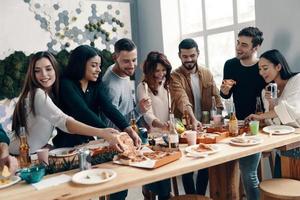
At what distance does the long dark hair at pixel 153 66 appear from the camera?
2.62m

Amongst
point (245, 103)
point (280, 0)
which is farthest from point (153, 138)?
point (280, 0)

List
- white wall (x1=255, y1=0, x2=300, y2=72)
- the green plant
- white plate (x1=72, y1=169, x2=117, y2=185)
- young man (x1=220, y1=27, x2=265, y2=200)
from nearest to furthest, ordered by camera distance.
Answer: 1. white plate (x1=72, y1=169, x2=117, y2=185)
2. young man (x1=220, y1=27, x2=265, y2=200)
3. white wall (x1=255, y1=0, x2=300, y2=72)
4. the green plant

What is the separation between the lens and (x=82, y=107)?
81.0 inches

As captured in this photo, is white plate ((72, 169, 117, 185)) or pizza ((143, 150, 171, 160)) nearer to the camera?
white plate ((72, 169, 117, 185))

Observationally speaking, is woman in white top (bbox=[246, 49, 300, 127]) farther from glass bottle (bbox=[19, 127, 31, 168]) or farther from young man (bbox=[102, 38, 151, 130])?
glass bottle (bbox=[19, 127, 31, 168])

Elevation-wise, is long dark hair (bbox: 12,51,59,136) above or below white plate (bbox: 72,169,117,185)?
above

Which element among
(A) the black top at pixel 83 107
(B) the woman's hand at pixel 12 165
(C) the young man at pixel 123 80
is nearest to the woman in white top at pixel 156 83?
(C) the young man at pixel 123 80

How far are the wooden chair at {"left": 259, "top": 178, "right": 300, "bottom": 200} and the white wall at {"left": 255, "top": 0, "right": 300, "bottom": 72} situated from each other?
→ 4.35 ft

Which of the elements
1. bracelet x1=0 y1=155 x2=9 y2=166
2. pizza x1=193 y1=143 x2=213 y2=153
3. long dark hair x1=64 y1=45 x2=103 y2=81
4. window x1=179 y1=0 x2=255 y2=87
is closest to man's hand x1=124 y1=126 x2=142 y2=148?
pizza x1=193 y1=143 x2=213 y2=153

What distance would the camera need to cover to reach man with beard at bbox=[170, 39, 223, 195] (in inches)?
110

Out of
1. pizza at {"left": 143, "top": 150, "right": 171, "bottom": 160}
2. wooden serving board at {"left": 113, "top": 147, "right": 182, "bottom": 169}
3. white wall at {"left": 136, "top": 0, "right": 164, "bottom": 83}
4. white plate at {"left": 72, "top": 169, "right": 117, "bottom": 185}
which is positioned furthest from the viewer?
white wall at {"left": 136, "top": 0, "right": 164, "bottom": 83}

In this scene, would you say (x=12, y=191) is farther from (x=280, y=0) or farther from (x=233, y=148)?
(x=280, y=0)

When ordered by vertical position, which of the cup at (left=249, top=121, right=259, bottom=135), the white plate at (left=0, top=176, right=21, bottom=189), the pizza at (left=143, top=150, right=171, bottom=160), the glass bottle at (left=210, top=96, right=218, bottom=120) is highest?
the glass bottle at (left=210, top=96, right=218, bottom=120)

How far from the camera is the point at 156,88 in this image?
269 centimetres
